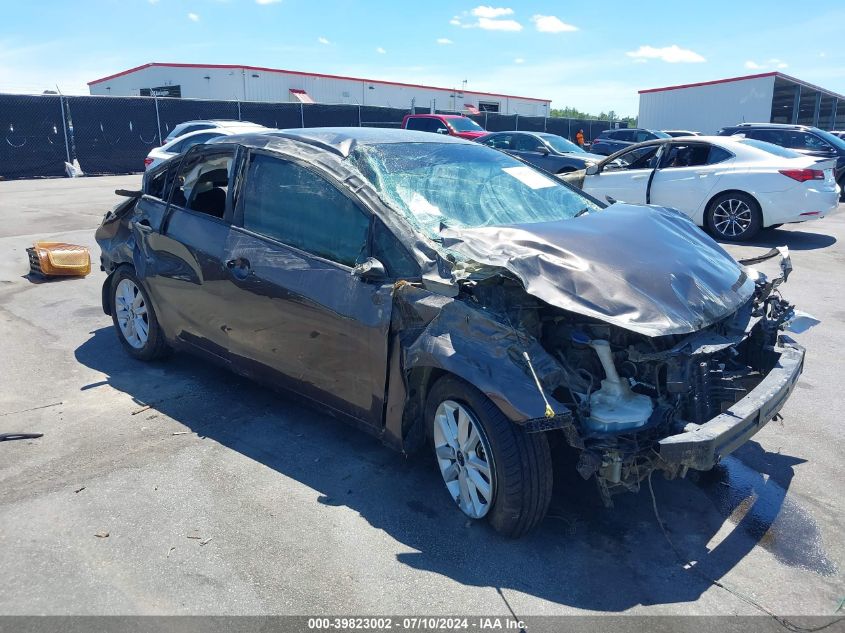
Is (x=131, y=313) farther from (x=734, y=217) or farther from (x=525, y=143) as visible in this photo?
(x=525, y=143)

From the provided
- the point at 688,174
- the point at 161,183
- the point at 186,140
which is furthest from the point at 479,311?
the point at 186,140

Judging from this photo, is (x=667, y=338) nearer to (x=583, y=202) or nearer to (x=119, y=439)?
(x=583, y=202)

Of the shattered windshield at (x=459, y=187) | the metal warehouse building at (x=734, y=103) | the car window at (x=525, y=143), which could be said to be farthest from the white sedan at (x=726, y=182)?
the metal warehouse building at (x=734, y=103)

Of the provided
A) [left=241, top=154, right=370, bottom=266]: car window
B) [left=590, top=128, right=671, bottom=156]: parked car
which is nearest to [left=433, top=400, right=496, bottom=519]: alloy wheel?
[left=241, top=154, right=370, bottom=266]: car window

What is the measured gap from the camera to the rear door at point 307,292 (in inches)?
140

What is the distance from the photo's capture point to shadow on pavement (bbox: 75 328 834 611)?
2.95m

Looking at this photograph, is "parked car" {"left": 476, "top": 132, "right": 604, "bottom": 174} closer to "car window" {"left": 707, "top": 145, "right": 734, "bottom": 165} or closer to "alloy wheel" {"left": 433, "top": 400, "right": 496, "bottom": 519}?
"car window" {"left": 707, "top": 145, "right": 734, "bottom": 165}

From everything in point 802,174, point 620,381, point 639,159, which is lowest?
point 620,381

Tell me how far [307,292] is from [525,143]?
1346cm

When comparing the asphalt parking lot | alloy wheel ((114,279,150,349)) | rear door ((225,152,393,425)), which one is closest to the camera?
the asphalt parking lot

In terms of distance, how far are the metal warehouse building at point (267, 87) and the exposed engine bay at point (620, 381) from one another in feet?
108

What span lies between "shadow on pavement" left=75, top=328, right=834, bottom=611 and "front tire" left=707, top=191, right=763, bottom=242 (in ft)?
23.1

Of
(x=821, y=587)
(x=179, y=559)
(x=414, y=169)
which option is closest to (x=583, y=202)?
(x=414, y=169)

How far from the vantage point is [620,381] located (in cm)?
311
